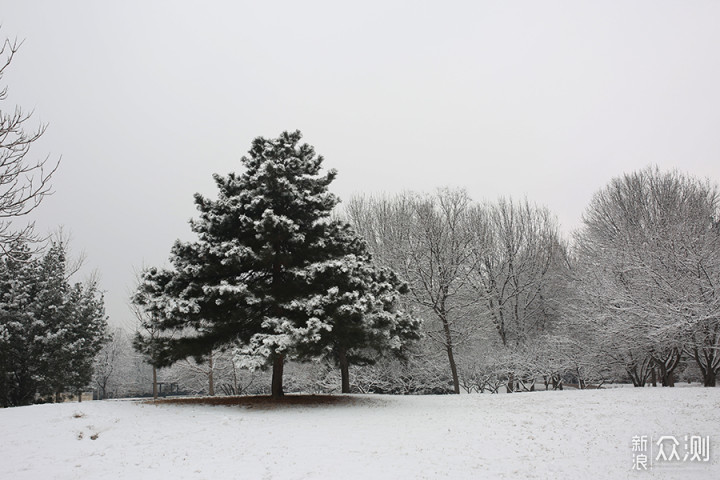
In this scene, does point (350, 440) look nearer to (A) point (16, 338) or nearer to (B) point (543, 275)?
(A) point (16, 338)

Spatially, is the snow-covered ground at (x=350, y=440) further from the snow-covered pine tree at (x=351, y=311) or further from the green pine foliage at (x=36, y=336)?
the green pine foliage at (x=36, y=336)

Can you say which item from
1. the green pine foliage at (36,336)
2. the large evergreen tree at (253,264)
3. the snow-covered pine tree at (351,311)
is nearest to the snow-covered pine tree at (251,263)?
the large evergreen tree at (253,264)

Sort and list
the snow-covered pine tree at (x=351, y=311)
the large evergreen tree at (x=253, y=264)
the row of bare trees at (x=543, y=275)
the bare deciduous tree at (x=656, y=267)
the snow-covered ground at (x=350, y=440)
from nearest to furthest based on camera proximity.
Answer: the snow-covered ground at (x=350, y=440) → the snow-covered pine tree at (x=351, y=311) → the large evergreen tree at (x=253, y=264) → the bare deciduous tree at (x=656, y=267) → the row of bare trees at (x=543, y=275)

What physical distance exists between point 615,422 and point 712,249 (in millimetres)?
10925

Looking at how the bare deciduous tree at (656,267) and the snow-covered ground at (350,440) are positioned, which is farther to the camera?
the bare deciduous tree at (656,267)

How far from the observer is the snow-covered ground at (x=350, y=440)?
7.66m

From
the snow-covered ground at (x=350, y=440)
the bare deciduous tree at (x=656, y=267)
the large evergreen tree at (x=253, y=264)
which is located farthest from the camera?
the bare deciduous tree at (x=656, y=267)

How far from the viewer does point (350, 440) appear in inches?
368

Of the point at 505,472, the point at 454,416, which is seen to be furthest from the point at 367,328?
the point at 505,472

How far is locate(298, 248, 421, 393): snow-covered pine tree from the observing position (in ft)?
43.0

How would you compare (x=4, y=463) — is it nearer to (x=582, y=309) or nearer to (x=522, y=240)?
(x=582, y=309)

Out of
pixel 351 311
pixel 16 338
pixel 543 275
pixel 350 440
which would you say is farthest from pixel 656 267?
pixel 16 338

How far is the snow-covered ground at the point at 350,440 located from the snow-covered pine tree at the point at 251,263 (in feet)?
8.15

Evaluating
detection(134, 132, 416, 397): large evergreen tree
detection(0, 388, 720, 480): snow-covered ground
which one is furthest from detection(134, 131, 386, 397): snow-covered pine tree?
detection(0, 388, 720, 480): snow-covered ground
